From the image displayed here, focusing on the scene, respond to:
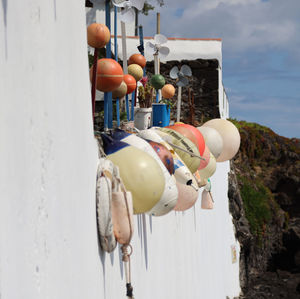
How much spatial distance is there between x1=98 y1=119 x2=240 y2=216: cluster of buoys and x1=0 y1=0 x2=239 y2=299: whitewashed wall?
1.19 feet

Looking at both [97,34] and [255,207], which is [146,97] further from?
[255,207]

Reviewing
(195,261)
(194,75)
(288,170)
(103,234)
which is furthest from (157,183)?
(288,170)

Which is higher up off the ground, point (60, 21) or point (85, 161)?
point (60, 21)

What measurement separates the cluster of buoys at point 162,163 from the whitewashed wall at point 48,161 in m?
0.36

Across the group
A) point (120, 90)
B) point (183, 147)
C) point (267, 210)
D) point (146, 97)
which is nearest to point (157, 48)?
point (146, 97)

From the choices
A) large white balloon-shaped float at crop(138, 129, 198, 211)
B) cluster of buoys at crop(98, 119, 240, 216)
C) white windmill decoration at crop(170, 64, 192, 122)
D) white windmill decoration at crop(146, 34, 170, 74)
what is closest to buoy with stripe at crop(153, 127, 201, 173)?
cluster of buoys at crop(98, 119, 240, 216)

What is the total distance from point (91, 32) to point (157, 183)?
1243mm

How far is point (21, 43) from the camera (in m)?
2.22

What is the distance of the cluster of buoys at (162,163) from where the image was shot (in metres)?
3.66

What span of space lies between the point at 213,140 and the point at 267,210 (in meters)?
11.0

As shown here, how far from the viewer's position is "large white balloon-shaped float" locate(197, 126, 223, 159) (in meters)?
7.08

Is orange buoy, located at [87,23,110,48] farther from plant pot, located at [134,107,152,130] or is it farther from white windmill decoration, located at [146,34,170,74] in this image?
white windmill decoration, located at [146,34,170,74]

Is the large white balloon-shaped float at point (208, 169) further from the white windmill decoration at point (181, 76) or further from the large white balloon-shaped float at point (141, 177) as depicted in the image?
the large white balloon-shaped float at point (141, 177)

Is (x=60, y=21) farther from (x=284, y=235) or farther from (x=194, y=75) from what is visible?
(x=284, y=235)
